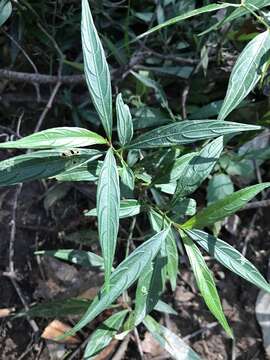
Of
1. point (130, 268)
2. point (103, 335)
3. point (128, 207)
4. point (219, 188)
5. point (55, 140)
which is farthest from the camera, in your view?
point (219, 188)

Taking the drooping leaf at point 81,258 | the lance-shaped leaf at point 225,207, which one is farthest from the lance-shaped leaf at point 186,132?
the drooping leaf at point 81,258

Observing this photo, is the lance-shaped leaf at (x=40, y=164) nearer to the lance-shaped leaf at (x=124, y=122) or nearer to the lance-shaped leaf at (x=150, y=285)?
the lance-shaped leaf at (x=124, y=122)

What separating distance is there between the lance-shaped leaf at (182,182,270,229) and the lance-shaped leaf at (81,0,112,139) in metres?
0.23

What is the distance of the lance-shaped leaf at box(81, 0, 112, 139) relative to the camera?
2.65ft

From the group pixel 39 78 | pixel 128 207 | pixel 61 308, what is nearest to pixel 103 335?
pixel 61 308

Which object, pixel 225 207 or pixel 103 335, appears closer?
pixel 225 207

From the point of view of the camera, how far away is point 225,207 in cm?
91

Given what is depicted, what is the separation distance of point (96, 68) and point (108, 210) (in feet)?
0.76

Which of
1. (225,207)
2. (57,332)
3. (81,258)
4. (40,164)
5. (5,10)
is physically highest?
(5,10)

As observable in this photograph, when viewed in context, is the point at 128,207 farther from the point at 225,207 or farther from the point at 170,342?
the point at 170,342

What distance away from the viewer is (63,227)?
4.86ft

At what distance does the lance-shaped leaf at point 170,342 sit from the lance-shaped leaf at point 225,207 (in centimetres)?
41

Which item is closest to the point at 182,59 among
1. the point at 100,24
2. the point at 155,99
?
the point at 155,99

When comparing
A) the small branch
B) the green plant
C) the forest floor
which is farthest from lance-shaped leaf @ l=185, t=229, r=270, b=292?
the small branch
